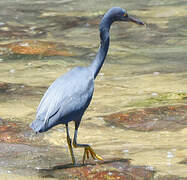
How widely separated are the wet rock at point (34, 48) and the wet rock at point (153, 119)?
4.26 meters

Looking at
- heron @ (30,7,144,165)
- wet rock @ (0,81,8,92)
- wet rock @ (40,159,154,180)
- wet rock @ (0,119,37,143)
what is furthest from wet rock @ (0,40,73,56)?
wet rock @ (40,159,154,180)

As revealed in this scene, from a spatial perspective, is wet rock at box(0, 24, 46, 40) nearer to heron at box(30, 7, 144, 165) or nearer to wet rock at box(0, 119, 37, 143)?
wet rock at box(0, 119, 37, 143)

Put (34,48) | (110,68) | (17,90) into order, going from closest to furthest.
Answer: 1. (17,90)
2. (110,68)
3. (34,48)

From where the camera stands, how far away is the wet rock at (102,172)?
5.43m

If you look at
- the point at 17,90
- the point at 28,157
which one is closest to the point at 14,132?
the point at 28,157

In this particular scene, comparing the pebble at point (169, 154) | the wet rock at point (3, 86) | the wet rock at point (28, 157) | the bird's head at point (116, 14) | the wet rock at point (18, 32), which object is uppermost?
the bird's head at point (116, 14)

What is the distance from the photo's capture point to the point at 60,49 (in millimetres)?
12352

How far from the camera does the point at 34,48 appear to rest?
12.2m

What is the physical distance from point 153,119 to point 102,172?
Result: 2.33 m

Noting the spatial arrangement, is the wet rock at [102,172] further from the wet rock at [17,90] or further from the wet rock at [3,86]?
the wet rock at [3,86]

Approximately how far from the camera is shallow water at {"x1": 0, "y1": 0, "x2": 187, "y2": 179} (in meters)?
6.65

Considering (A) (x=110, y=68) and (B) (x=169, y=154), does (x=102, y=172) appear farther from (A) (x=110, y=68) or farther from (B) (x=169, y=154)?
(A) (x=110, y=68)

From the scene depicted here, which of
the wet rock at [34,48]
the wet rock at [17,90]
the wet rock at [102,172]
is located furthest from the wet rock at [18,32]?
the wet rock at [102,172]

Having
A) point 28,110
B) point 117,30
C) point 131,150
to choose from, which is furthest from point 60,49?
point 131,150
